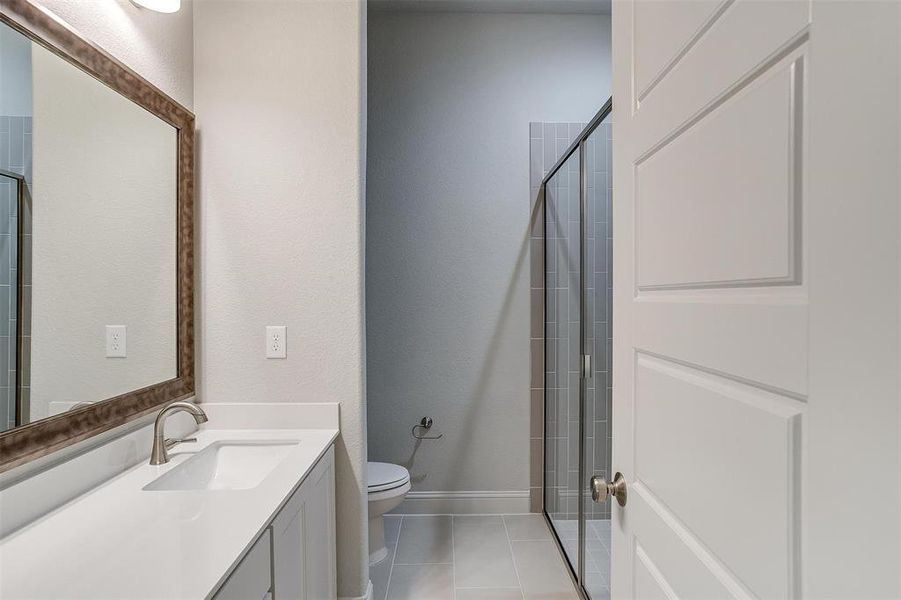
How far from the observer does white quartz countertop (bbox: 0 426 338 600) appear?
79 cm

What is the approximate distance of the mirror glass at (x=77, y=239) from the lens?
103 cm

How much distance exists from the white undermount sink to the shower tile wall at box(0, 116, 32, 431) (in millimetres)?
491

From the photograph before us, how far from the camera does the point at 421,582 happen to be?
6.91 ft

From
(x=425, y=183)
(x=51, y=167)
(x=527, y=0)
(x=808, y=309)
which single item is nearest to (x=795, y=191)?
(x=808, y=309)

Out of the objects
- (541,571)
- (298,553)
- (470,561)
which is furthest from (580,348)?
(298,553)

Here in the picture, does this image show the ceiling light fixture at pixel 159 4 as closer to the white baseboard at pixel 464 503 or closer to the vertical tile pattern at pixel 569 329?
the vertical tile pattern at pixel 569 329

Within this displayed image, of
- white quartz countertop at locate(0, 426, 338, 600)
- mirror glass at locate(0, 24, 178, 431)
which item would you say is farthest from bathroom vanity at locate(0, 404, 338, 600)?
mirror glass at locate(0, 24, 178, 431)

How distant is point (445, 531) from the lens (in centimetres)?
260

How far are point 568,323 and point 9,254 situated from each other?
2023 mm

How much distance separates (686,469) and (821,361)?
317mm

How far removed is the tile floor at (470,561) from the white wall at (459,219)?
22cm

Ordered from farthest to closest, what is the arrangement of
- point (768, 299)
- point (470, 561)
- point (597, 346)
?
point (470, 561), point (597, 346), point (768, 299)

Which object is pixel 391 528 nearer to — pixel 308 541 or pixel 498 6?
pixel 308 541

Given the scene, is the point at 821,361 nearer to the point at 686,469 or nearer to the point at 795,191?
the point at 795,191
